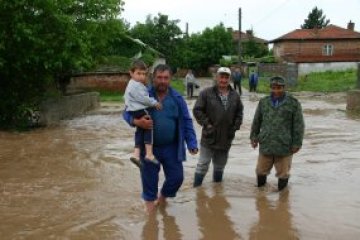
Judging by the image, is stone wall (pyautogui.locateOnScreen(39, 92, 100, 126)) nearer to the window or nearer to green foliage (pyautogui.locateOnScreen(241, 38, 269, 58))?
the window

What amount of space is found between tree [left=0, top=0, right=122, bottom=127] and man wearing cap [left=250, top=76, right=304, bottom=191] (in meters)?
9.65

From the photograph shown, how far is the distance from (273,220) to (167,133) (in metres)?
1.51

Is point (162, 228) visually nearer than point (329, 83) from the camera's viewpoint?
Yes

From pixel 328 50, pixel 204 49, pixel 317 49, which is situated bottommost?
pixel 328 50

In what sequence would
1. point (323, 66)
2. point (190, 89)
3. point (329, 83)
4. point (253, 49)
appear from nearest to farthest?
point (190, 89)
point (329, 83)
point (323, 66)
point (253, 49)

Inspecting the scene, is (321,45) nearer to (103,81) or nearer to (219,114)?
(103,81)

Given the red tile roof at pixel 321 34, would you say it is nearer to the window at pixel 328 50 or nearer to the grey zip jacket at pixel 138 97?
the window at pixel 328 50

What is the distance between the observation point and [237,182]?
27.3ft

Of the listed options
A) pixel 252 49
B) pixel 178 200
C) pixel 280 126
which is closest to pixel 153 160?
pixel 178 200

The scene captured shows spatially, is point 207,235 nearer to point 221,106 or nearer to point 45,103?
point 221,106

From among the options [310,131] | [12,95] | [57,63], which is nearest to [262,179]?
[310,131]

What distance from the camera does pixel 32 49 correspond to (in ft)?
52.0

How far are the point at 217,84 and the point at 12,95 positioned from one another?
422 inches

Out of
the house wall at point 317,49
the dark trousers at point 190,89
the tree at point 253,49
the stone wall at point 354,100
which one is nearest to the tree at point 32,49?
the stone wall at point 354,100
